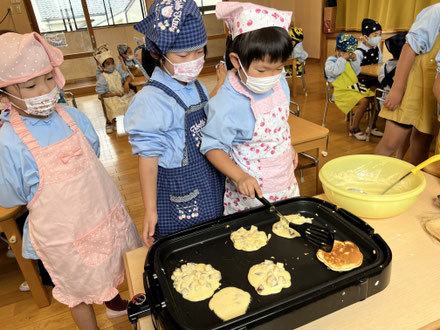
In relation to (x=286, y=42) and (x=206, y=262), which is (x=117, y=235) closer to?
(x=206, y=262)

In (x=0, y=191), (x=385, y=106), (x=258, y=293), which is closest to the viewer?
(x=258, y=293)

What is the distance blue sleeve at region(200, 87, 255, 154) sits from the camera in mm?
1018

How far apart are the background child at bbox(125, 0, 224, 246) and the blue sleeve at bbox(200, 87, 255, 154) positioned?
0.08m

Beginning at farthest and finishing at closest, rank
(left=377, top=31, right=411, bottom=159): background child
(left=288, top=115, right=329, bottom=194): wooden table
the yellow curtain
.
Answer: the yellow curtain → (left=377, top=31, right=411, bottom=159): background child → (left=288, top=115, right=329, bottom=194): wooden table

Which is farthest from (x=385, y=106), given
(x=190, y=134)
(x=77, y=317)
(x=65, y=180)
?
(x=77, y=317)

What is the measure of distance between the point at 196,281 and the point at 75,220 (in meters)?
0.60

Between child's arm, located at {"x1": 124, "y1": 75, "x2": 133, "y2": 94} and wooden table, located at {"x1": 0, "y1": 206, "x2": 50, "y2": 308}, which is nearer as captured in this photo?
wooden table, located at {"x1": 0, "y1": 206, "x2": 50, "y2": 308}

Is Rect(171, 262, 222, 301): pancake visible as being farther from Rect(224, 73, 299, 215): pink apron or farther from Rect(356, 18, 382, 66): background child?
Rect(356, 18, 382, 66): background child

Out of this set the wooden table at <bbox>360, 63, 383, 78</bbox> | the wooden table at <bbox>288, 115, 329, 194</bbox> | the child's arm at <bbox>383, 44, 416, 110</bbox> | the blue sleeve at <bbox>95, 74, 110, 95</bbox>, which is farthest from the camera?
the blue sleeve at <bbox>95, 74, 110, 95</bbox>

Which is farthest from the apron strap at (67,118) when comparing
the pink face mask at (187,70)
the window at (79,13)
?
the window at (79,13)

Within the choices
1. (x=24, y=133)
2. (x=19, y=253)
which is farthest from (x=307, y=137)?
(x=19, y=253)

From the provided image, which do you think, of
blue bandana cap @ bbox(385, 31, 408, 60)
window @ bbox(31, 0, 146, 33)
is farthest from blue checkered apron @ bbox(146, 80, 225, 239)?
window @ bbox(31, 0, 146, 33)

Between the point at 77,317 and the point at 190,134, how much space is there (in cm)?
92

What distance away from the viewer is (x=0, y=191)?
1.07 metres
